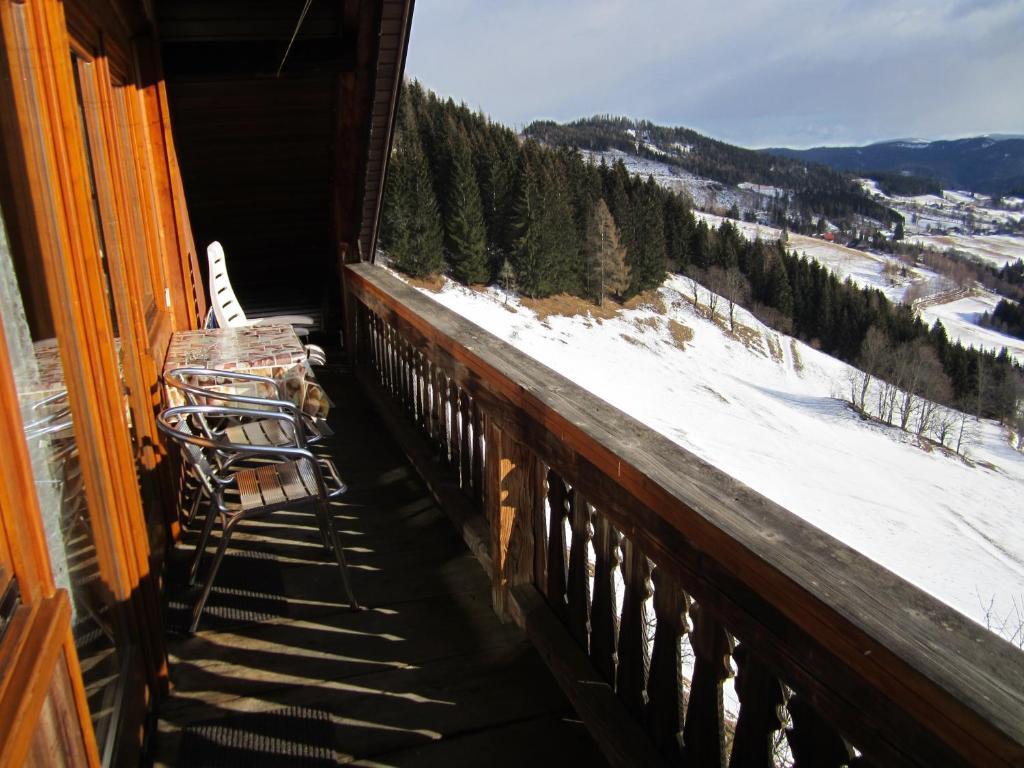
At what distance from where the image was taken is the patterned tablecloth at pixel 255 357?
322cm

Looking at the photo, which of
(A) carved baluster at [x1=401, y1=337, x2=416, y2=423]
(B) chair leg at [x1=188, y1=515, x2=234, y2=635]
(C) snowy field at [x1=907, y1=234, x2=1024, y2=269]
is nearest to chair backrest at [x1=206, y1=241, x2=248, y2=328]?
(A) carved baluster at [x1=401, y1=337, x2=416, y2=423]

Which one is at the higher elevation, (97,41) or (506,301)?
(97,41)

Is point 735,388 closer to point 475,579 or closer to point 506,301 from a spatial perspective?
point 506,301

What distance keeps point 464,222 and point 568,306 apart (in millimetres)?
10910

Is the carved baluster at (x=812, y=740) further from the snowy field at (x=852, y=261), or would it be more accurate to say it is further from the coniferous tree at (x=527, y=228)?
the snowy field at (x=852, y=261)

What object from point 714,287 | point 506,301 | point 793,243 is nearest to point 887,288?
point 793,243

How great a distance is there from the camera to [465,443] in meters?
2.76

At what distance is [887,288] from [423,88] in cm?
6157

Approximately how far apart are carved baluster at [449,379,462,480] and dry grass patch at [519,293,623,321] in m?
45.4

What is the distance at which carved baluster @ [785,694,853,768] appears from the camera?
101 cm

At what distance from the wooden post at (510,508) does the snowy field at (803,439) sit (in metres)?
23.8

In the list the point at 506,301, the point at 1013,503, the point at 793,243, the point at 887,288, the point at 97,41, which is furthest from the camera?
the point at 793,243

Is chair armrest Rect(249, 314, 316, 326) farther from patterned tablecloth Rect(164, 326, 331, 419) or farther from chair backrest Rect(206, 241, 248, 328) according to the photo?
patterned tablecloth Rect(164, 326, 331, 419)

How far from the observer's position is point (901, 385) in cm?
5469
